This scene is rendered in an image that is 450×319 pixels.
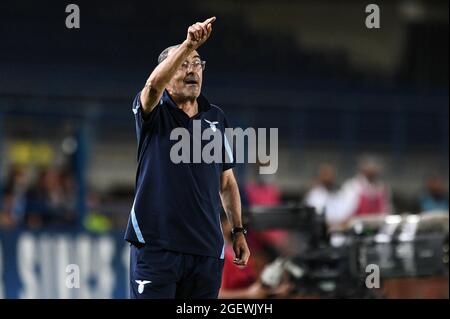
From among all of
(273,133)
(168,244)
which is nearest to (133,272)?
(168,244)

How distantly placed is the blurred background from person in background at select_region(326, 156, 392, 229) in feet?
0.06

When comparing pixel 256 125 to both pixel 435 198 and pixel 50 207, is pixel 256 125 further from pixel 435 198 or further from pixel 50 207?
pixel 50 207

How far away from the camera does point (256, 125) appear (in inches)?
564

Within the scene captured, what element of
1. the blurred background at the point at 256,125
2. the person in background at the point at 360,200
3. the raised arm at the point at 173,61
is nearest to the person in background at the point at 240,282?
the blurred background at the point at 256,125

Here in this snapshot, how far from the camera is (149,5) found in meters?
17.8

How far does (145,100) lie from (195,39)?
39 centimetres

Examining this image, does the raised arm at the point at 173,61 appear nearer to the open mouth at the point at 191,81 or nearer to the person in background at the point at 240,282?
the open mouth at the point at 191,81

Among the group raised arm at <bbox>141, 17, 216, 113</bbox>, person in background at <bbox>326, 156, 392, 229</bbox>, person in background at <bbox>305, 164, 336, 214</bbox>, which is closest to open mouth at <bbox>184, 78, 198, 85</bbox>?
raised arm at <bbox>141, 17, 216, 113</bbox>

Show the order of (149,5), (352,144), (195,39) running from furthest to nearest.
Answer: (149,5) < (352,144) < (195,39)

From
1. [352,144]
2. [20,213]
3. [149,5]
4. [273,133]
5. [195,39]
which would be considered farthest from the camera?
[149,5]

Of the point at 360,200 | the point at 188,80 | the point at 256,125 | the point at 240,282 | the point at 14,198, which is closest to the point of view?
the point at 188,80

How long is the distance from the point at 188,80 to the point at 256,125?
31.2ft

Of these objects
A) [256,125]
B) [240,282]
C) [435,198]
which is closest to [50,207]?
[240,282]
